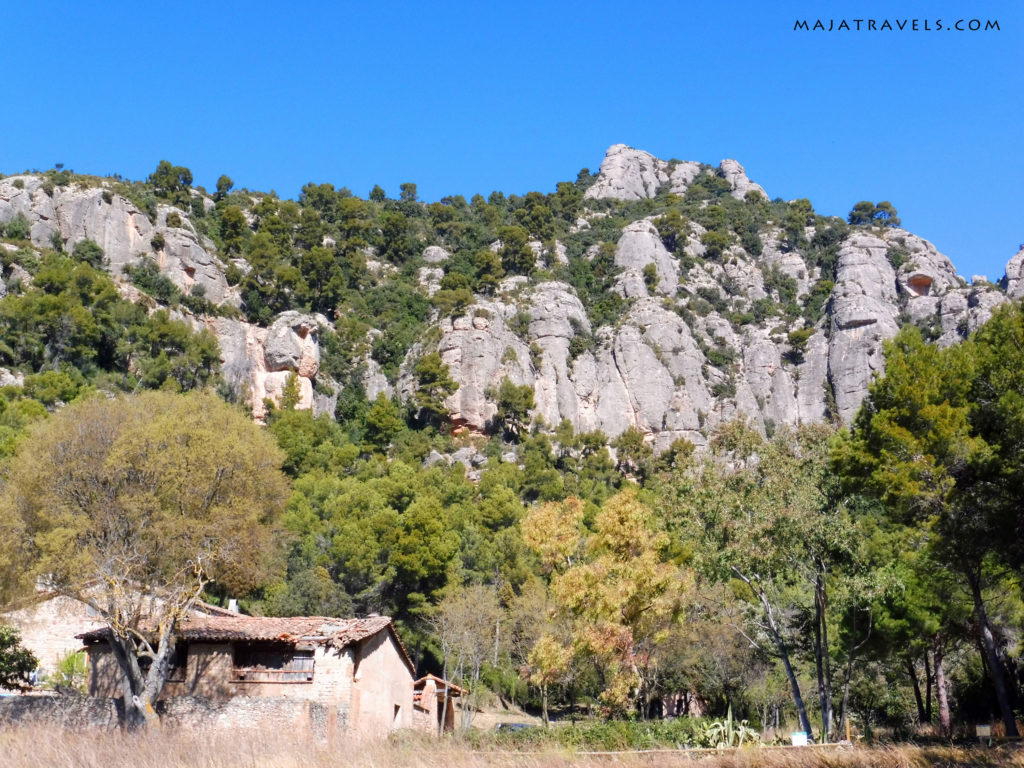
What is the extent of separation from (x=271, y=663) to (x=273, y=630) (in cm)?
99

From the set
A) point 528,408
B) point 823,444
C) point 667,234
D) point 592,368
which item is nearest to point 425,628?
point 823,444

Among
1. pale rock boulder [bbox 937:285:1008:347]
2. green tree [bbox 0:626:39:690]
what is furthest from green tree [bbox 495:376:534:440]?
green tree [bbox 0:626:39:690]

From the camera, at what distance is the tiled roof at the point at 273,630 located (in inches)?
991

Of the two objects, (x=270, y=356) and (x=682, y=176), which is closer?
(x=270, y=356)

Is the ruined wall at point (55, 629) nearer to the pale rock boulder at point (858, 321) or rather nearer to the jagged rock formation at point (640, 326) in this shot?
the jagged rock formation at point (640, 326)

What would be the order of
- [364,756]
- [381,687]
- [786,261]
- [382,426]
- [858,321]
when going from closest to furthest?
[364,756] → [381,687] → [382,426] → [858,321] → [786,261]

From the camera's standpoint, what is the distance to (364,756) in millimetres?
10336

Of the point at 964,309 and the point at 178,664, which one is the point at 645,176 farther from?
the point at 178,664

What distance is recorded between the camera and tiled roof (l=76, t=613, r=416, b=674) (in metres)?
25.2

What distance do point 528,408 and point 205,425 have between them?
4924 cm

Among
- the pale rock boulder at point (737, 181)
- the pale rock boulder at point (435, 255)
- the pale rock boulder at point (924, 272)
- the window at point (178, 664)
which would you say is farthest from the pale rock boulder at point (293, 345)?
the pale rock boulder at point (737, 181)

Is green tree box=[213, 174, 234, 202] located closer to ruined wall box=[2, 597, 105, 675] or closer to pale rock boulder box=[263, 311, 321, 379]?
pale rock boulder box=[263, 311, 321, 379]

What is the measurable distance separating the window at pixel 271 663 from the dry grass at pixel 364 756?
46.6 ft

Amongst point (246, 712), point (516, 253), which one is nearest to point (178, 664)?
point (246, 712)
